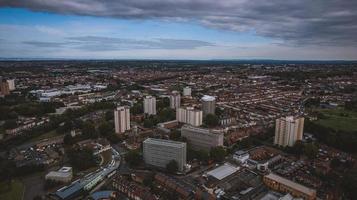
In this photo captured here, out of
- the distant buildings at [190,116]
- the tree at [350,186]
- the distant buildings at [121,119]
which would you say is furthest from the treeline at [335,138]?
the distant buildings at [121,119]

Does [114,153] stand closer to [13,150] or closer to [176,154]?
[176,154]

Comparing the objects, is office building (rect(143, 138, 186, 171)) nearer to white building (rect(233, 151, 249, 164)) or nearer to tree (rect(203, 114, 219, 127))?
white building (rect(233, 151, 249, 164))

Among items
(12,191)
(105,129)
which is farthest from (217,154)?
(12,191)

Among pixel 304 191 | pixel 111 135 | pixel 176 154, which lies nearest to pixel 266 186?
pixel 304 191

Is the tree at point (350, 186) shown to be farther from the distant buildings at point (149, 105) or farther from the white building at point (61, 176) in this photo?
the distant buildings at point (149, 105)

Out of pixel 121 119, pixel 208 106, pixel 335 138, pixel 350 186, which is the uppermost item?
pixel 208 106

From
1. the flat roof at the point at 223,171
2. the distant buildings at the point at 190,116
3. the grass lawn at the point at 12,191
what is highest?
the distant buildings at the point at 190,116

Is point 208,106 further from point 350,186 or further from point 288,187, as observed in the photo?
point 350,186
